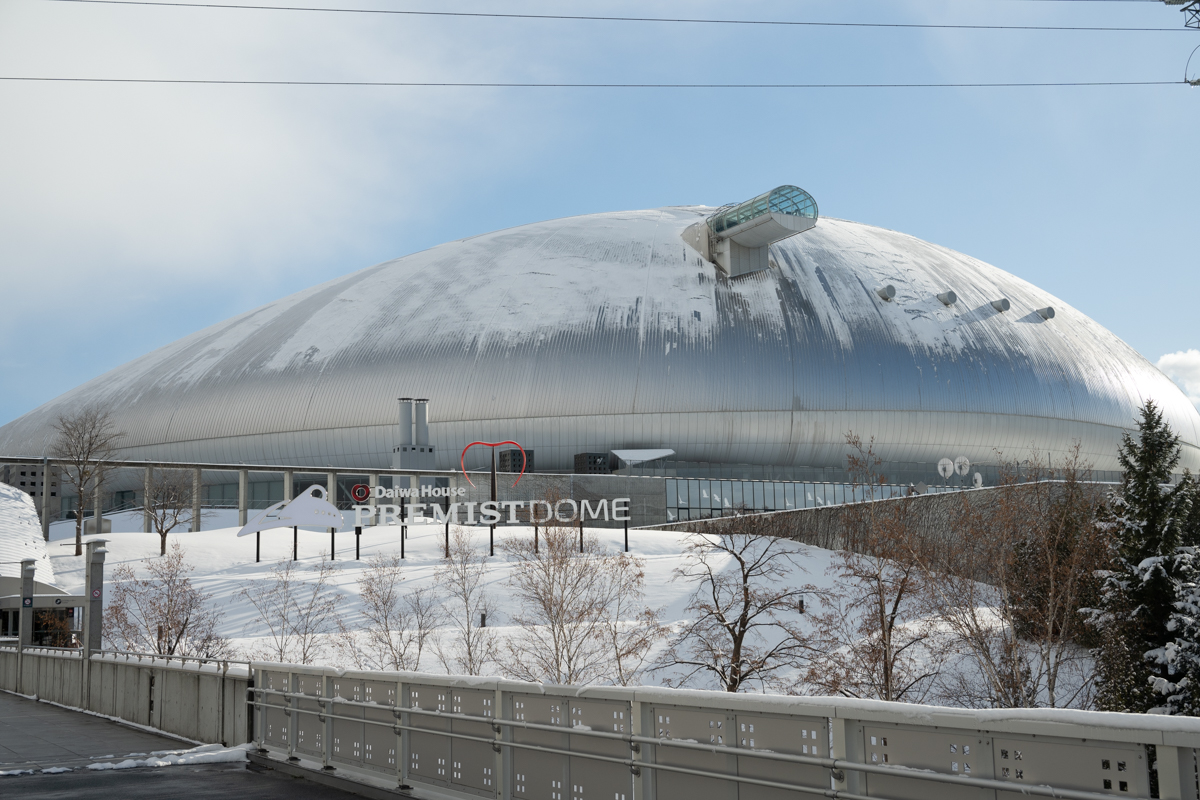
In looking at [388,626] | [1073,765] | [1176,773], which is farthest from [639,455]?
[1176,773]

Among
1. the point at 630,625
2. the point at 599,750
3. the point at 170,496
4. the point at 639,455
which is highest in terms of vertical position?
the point at 639,455

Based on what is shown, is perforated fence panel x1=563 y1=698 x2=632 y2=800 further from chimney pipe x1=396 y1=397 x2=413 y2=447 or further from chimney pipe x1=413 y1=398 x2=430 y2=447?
chimney pipe x1=413 y1=398 x2=430 y2=447

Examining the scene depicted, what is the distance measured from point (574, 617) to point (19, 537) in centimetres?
2061

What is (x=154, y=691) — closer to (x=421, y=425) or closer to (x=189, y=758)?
(x=189, y=758)

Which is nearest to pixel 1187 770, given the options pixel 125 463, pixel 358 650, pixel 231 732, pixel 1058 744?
pixel 1058 744

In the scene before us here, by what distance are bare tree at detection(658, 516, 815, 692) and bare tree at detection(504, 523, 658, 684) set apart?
4.86 ft

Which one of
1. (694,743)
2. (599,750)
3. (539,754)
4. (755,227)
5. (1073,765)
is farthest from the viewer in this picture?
(755,227)

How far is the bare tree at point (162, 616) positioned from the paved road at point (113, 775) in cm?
1200

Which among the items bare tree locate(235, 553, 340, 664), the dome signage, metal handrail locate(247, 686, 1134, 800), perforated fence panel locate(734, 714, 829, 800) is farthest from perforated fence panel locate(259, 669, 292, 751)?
the dome signage

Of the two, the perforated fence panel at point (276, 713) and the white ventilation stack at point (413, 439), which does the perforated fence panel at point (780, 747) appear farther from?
the white ventilation stack at point (413, 439)

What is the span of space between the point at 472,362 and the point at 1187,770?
5546 centimetres

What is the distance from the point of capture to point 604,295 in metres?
62.6

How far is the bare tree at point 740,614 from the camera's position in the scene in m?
28.5

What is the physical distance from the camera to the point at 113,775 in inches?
484
